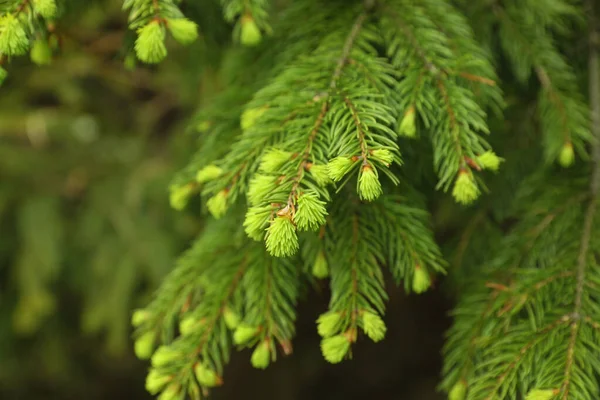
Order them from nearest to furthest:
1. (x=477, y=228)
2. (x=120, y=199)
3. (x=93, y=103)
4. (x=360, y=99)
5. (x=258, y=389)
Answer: (x=360, y=99)
(x=477, y=228)
(x=120, y=199)
(x=93, y=103)
(x=258, y=389)

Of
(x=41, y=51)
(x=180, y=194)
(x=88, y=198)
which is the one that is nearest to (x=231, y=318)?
(x=180, y=194)

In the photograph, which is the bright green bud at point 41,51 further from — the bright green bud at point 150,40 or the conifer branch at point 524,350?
the conifer branch at point 524,350

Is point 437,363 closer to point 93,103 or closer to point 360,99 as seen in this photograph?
point 93,103

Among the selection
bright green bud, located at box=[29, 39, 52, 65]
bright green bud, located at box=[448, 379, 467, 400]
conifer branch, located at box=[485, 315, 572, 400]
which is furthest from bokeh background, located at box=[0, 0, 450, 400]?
conifer branch, located at box=[485, 315, 572, 400]

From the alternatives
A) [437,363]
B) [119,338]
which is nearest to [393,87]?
[119,338]

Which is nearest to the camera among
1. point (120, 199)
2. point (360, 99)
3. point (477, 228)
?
point (360, 99)

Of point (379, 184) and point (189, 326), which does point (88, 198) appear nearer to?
point (189, 326)
